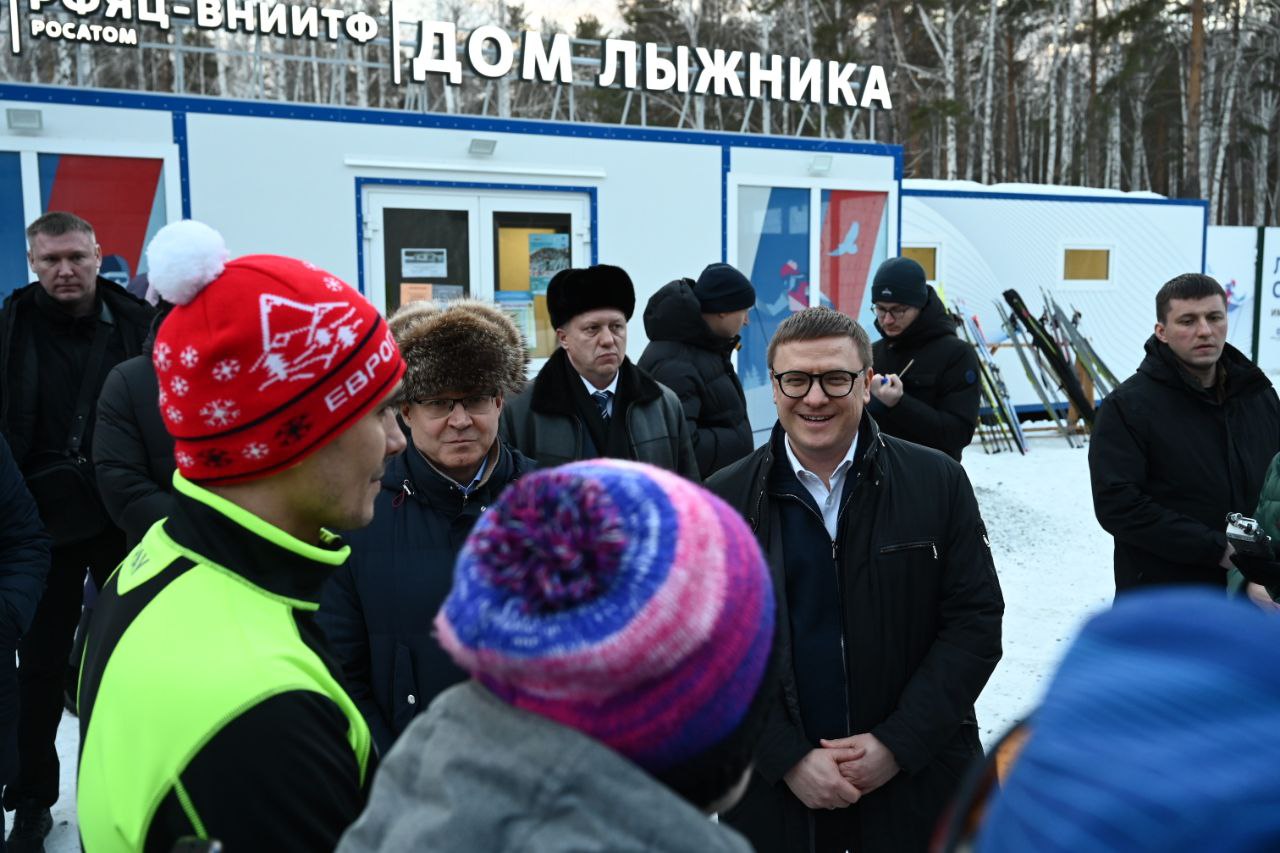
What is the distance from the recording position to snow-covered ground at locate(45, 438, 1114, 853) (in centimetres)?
460

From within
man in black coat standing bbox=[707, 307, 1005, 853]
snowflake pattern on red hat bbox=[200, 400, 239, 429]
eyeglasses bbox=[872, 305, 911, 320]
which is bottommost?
man in black coat standing bbox=[707, 307, 1005, 853]

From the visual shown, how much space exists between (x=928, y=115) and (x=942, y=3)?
20.9ft

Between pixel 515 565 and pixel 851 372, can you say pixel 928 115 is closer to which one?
pixel 851 372

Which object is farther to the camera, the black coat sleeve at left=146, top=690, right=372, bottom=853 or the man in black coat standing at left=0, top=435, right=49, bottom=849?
the man in black coat standing at left=0, top=435, right=49, bottom=849

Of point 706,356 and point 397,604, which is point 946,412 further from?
point 397,604

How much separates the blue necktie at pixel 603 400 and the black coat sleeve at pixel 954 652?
1.58 meters

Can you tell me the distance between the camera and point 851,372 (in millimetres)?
2697

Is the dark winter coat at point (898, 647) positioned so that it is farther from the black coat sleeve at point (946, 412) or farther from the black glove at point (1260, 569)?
the black coat sleeve at point (946, 412)

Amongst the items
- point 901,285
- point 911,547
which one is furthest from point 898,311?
point 911,547

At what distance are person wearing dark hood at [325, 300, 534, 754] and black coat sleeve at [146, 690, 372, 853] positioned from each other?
114cm

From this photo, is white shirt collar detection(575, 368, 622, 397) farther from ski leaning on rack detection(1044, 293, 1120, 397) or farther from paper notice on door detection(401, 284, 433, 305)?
ski leaning on rack detection(1044, 293, 1120, 397)

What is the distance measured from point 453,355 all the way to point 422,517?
16.1 inches

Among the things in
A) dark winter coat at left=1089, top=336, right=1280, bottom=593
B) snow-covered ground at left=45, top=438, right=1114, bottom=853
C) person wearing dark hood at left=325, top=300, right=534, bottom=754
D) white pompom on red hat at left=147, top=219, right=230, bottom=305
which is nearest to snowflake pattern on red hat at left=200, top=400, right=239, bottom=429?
white pompom on red hat at left=147, top=219, right=230, bottom=305

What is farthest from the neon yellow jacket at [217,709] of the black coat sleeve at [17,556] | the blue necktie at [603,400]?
the blue necktie at [603,400]
